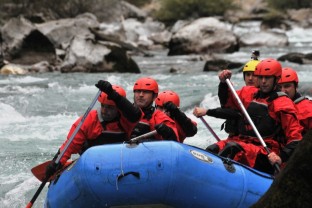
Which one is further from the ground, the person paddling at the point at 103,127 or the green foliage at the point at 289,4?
the person paddling at the point at 103,127

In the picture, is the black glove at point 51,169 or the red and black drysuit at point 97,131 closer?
the black glove at point 51,169

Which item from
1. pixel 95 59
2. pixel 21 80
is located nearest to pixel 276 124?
pixel 21 80

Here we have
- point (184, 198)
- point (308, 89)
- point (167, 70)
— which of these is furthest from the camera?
point (167, 70)

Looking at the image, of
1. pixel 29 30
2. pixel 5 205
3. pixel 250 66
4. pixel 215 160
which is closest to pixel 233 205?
pixel 215 160

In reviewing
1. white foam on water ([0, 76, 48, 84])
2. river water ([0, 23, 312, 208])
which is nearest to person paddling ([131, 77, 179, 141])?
river water ([0, 23, 312, 208])

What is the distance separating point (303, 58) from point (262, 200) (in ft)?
54.1

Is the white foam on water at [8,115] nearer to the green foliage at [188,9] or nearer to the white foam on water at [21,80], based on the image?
the white foam on water at [21,80]

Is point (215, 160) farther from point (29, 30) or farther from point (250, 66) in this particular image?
point (29, 30)

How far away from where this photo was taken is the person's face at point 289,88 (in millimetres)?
6285

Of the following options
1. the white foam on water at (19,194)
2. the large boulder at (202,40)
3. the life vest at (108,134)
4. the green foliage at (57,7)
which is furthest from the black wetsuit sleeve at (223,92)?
the green foliage at (57,7)

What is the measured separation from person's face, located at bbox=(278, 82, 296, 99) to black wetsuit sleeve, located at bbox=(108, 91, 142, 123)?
148 centimetres

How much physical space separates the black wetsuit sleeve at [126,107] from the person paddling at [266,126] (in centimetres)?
77

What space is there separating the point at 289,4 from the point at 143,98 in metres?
41.9

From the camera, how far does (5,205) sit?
7.04m
